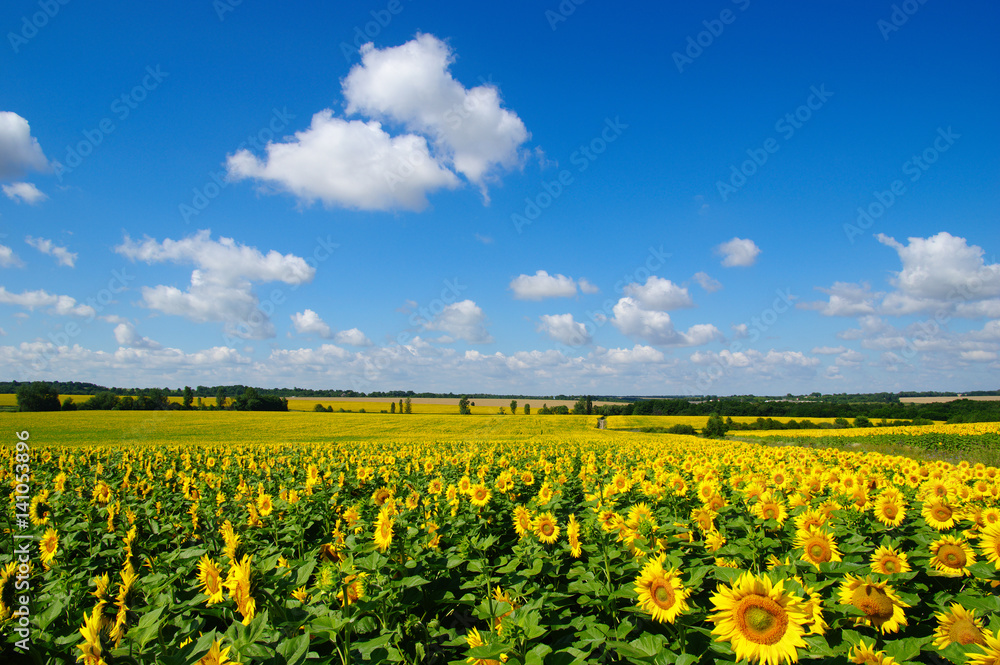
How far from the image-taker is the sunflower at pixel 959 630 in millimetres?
2420

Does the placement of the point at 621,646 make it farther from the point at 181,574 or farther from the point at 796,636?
the point at 181,574

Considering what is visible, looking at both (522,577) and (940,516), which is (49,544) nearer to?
(522,577)

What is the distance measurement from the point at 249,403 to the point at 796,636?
77587 millimetres

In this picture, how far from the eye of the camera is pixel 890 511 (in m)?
4.69

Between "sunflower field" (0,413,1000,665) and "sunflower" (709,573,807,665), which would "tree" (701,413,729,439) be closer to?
"sunflower field" (0,413,1000,665)

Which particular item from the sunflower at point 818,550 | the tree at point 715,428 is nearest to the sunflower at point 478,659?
→ the sunflower at point 818,550

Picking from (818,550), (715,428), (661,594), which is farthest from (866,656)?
(715,428)

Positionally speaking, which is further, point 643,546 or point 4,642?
point 643,546

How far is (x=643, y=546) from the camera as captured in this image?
3.39 meters

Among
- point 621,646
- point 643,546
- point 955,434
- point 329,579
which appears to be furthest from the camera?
point 955,434

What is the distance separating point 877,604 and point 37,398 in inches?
2764

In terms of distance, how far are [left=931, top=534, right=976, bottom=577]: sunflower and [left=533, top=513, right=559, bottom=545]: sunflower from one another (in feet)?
9.88

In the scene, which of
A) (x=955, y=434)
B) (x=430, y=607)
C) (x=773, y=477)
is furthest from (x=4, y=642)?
(x=955, y=434)

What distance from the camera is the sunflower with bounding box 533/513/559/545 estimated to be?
4.62 m
